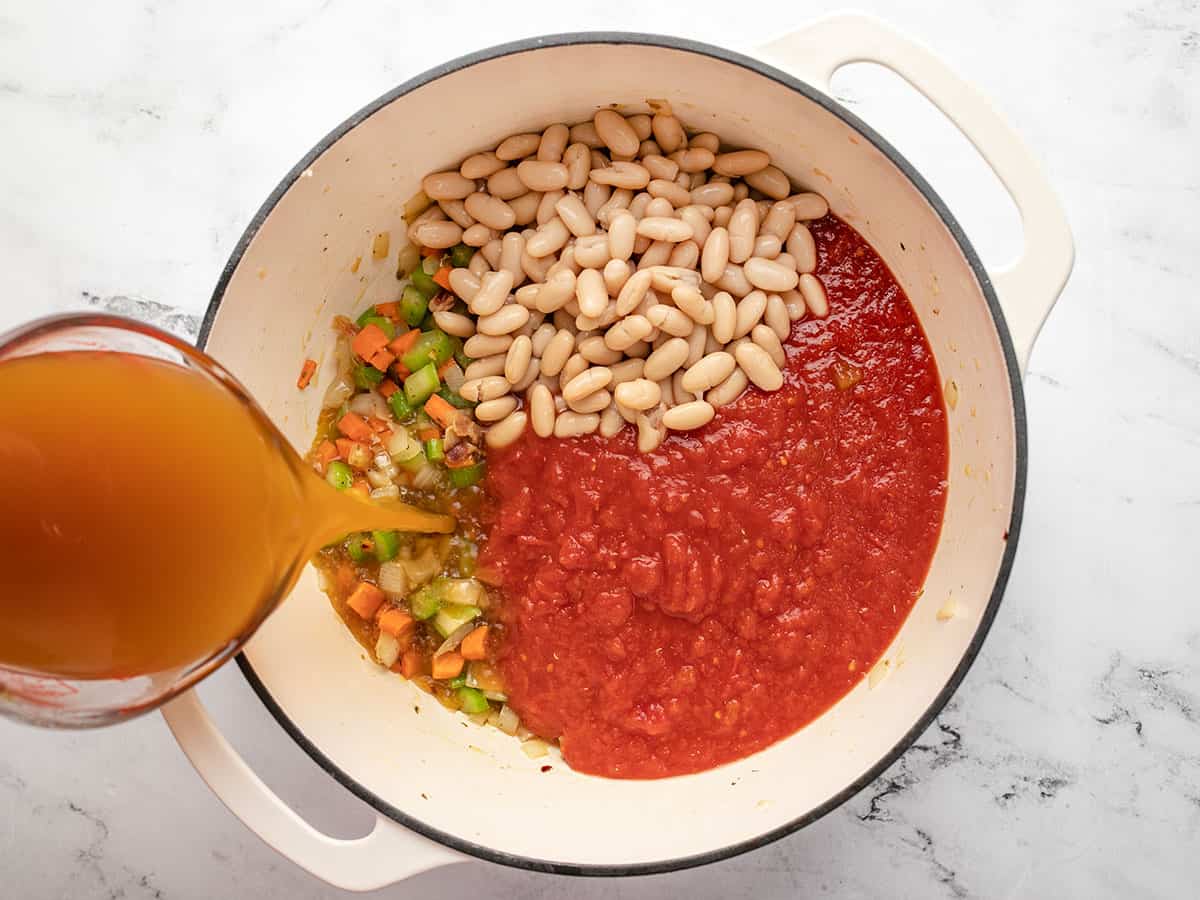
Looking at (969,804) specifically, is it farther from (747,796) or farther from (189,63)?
(189,63)

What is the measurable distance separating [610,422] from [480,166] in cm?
53

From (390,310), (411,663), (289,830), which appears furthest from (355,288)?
(289,830)

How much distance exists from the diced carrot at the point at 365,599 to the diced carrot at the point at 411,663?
0.34 feet

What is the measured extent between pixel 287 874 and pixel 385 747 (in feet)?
1.44

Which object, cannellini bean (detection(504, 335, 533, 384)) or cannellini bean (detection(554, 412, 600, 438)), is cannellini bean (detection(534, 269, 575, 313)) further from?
cannellini bean (detection(554, 412, 600, 438))

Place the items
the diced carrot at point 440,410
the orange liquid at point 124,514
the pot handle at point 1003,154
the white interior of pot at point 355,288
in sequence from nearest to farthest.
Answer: the orange liquid at point 124,514, the pot handle at point 1003,154, the white interior of pot at point 355,288, the diced carrot at point 440,410

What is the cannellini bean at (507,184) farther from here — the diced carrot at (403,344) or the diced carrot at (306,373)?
the diced carrot at (306,373)

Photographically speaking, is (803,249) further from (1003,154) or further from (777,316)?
(1003,154)

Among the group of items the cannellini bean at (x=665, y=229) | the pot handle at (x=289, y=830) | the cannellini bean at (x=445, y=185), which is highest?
the cannellini bean at (x=665, y=229)

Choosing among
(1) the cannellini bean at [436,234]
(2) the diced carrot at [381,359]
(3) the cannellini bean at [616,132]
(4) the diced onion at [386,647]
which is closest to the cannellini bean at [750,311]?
(3) the cannellini bean at [616,132]

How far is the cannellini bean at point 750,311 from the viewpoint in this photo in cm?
190

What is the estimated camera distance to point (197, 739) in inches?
66.5

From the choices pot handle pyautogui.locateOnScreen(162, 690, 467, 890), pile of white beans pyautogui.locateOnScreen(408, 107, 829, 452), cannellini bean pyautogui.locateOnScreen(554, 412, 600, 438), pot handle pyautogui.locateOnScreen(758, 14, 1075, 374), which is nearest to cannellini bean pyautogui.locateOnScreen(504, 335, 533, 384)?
pile of white beans pyautogui.locateOnScreen(408, 107, 829, 452)

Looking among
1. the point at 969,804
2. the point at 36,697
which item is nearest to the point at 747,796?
the point at 969,804
